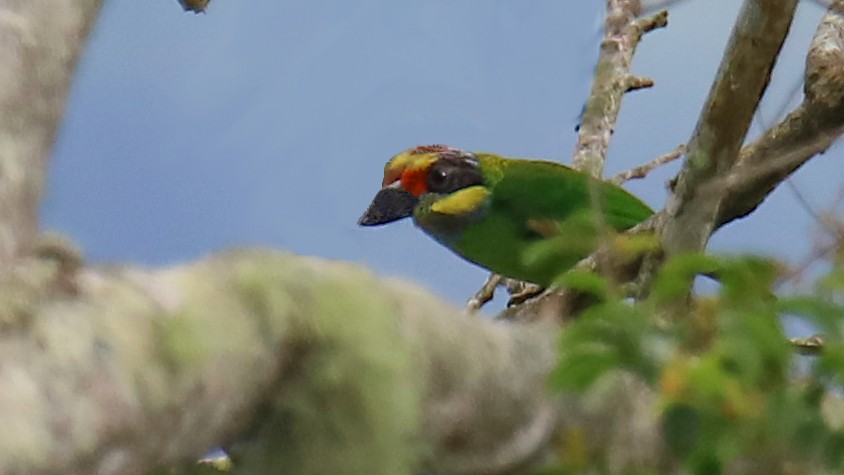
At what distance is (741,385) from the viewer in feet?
1.47

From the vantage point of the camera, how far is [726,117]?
1.11 m

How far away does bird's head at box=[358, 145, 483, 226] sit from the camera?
1.96 meters

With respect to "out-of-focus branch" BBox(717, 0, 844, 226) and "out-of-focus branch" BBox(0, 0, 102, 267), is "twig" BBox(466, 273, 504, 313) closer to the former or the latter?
"out-of-focus branch" BBox(717, 0, 844, 226)

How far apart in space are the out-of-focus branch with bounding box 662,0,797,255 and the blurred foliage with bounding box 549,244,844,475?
599 mm

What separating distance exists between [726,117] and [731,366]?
693mm


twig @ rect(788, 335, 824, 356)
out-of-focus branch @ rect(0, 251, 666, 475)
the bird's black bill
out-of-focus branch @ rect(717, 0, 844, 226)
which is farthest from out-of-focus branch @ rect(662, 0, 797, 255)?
the bird's black bill

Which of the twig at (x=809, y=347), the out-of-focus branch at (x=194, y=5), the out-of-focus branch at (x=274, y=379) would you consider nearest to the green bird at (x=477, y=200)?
the out-of-focus branch at (x=194, y=5)

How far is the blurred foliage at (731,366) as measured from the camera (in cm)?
44

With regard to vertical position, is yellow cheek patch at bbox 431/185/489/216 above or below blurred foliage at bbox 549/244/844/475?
above

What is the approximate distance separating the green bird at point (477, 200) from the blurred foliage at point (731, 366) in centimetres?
135

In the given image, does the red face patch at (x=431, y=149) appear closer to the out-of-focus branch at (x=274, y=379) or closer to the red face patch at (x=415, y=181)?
the red face patch at (x=415, y=181)

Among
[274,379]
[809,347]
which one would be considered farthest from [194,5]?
[274,379]

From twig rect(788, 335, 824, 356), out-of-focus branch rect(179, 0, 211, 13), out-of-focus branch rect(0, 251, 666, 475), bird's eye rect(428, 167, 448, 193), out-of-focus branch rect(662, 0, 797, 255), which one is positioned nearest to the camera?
out-of-focus branch rect(0, 251, 666, 475)

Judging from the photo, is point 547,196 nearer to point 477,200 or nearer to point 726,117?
point 477,200
